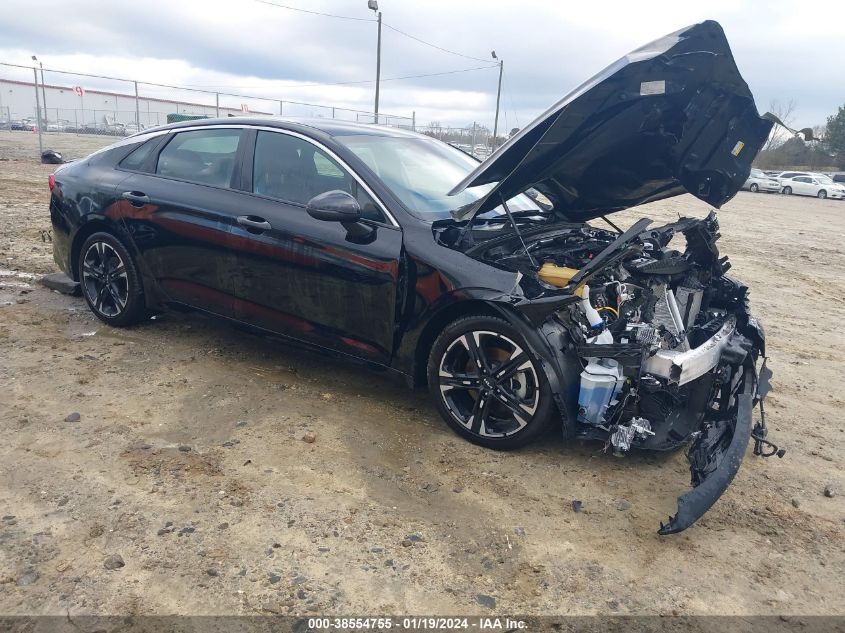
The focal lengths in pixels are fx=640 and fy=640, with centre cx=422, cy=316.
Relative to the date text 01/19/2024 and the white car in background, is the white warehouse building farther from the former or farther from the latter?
the white car in background

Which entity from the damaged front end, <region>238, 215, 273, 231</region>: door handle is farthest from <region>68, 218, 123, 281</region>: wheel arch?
the damaged front end

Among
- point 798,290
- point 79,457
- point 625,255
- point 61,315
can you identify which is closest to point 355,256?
point 625,255

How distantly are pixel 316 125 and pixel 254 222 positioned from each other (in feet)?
2.58

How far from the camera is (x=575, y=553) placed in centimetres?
278

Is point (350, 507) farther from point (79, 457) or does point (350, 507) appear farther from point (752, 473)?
point (752, 473)

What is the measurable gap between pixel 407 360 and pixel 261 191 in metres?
1.50

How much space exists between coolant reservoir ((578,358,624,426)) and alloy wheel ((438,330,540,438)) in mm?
237

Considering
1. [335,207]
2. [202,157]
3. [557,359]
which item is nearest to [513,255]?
[557,359]

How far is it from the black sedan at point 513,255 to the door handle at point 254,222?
0.01 m

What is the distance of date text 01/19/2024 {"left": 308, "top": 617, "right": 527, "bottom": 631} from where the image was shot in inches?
90.7

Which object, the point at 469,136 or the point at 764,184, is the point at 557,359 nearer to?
the point at 469,136

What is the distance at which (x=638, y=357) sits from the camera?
3.19m

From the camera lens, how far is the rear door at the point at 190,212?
429cm

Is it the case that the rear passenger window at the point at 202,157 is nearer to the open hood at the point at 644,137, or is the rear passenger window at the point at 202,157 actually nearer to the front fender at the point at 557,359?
the open hood at the point at 644,137
